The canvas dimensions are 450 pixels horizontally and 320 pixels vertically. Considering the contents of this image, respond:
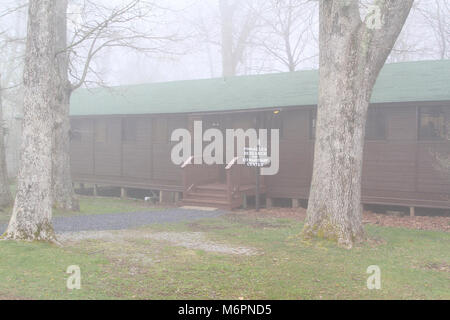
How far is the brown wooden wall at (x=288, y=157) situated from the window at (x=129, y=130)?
3.7 inches

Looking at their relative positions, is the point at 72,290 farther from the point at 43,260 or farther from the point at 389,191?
the point at 389,191

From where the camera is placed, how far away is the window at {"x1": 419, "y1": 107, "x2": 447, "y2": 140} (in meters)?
13.4

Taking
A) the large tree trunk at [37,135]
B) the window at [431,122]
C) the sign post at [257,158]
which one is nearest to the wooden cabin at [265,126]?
the window at [431,122]

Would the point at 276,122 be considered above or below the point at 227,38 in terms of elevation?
below

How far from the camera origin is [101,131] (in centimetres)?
2061

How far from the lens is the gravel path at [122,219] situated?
11.4 metres

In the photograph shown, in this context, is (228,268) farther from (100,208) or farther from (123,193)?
(123,193)

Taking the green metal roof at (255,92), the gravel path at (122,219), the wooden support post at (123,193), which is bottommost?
the gravel path at (122,219)

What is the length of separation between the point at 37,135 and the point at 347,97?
19.5 ft

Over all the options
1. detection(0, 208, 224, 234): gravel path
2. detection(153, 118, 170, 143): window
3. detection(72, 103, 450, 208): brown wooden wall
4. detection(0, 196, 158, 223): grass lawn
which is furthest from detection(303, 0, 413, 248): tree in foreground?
detection(153, 118, 170, 143): window

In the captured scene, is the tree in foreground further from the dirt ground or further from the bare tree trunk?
the bare tree trunk

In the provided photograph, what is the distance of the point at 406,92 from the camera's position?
14.1 meters

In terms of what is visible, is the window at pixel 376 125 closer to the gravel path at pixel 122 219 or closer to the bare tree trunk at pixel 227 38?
the gravel path at pixel 122 219

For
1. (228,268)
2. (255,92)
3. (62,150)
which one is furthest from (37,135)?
(255,92)
